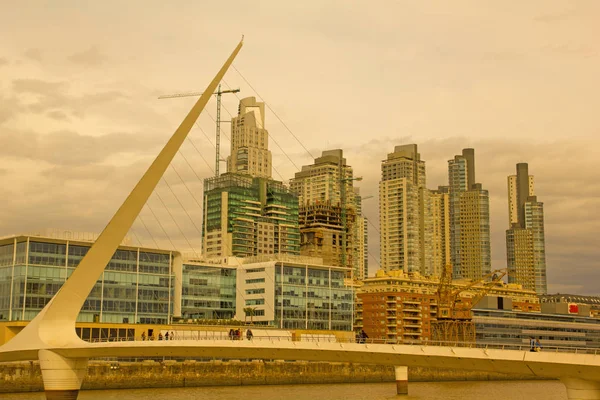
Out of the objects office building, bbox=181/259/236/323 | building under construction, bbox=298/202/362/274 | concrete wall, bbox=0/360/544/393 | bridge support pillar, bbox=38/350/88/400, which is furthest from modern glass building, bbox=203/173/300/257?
bridge support pillar, bbox=38/350/88/400

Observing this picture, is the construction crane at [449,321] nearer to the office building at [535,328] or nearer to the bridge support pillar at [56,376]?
the office building at [535,328]

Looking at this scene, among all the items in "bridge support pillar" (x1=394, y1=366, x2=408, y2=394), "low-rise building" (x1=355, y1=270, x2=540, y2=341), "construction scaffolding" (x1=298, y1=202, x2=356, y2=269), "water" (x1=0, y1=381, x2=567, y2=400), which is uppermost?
"construction scaffolding" (x1=298, y1=202, x2=356, y2=269)

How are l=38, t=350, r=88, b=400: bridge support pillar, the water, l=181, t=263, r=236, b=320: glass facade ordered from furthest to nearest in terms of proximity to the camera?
l=181, t=263, r=236, b=320: glass facade < the water < l=38, t=350, r=88, b=400: bridge support pillar

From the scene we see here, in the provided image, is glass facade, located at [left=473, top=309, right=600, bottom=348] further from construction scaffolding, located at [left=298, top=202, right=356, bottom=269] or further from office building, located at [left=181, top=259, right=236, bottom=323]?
construction scaffolding, located at [left=298, top=202, right=356, bottom=269]

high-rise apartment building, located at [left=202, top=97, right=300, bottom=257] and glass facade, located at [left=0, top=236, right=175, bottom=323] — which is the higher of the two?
high-rise apartment building, located at [left=202, top=97, right=300, bottom=257]

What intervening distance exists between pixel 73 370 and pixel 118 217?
342 inches

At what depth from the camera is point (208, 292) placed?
9669cm

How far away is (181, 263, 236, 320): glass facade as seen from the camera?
93.6m

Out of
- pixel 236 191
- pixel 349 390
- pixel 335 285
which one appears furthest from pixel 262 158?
pixel 349 390

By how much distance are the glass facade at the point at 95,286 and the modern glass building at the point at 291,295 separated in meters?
13.7

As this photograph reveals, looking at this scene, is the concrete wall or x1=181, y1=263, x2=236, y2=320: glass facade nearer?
the concrete wall

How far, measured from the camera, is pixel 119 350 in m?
43.7

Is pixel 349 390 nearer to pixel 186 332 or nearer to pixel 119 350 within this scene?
pixel 186 332

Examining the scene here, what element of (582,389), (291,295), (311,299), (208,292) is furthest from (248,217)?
(582,389)
